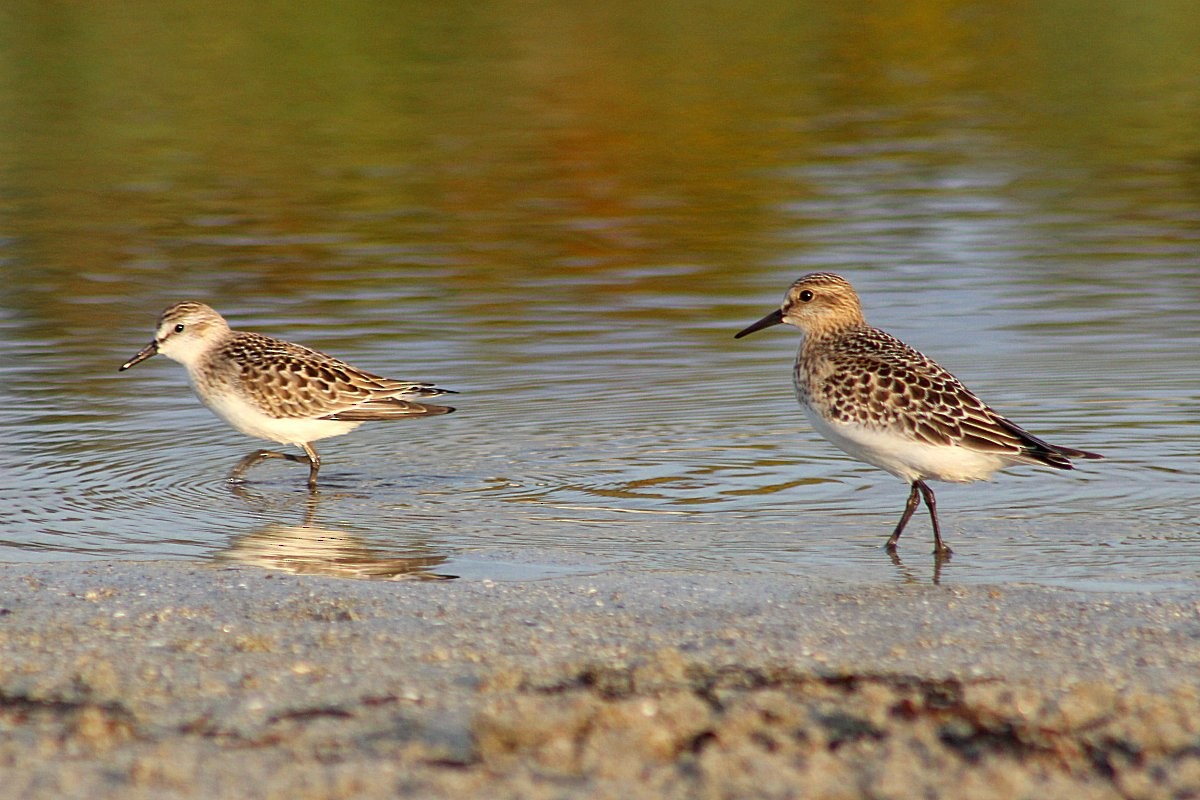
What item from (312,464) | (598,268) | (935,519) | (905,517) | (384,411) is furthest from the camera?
(598,268)

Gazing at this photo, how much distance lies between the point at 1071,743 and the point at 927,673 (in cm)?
80

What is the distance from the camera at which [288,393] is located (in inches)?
408

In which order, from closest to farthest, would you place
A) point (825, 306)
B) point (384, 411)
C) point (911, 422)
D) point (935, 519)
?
point (935, 519), point (911, 422), point (825, 306), point (384, 411)

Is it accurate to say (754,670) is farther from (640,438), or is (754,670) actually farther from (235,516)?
(640,438)

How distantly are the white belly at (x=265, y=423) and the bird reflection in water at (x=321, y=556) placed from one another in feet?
4.02

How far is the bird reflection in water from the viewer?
7.96 meters

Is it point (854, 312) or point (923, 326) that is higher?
point (854, 312)

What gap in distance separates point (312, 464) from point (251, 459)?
34 centimetres

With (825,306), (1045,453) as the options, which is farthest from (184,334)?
(1045,453)

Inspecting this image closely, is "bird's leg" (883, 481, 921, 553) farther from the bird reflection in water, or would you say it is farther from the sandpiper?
the bird reflection in water

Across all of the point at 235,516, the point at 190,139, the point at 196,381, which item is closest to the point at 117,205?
the point at 190,139

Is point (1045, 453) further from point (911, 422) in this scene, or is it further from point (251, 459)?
point (251, 459)

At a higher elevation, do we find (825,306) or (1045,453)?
(825,306)

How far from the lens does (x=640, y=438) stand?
10.6 metres
